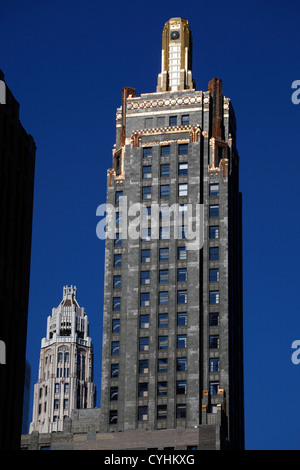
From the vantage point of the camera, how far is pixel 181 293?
644 feet

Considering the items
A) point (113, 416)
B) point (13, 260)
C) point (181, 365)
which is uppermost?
point (181, 365)

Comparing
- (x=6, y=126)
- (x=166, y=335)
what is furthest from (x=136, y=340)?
(x=6, y=126)

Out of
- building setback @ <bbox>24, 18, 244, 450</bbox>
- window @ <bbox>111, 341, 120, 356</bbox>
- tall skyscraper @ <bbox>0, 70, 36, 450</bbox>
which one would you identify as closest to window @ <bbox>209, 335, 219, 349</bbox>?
building setback @ <bbox>24, 18, 244, 450</bbox>

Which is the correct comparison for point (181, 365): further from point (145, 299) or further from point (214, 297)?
point (145, 299)

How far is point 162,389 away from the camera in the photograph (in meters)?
191

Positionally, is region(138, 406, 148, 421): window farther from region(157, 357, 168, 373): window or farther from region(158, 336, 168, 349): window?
region(158, 336, 168, 349): window

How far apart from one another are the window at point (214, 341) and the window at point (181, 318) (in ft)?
13.9

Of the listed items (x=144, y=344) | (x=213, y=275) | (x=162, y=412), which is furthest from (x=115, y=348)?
(x=213, y=275)

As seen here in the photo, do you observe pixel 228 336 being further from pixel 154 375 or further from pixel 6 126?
pixel 6 126

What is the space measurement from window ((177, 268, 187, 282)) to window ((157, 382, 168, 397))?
50.2 ft

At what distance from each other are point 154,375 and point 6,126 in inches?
2967

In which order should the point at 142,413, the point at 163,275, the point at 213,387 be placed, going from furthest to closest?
the point at 163,275 → the point at 142,413 → the point at 213,387

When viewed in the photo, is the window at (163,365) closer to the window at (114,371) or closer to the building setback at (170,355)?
the building setback at (170,355)

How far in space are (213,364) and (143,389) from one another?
33.7 ft
